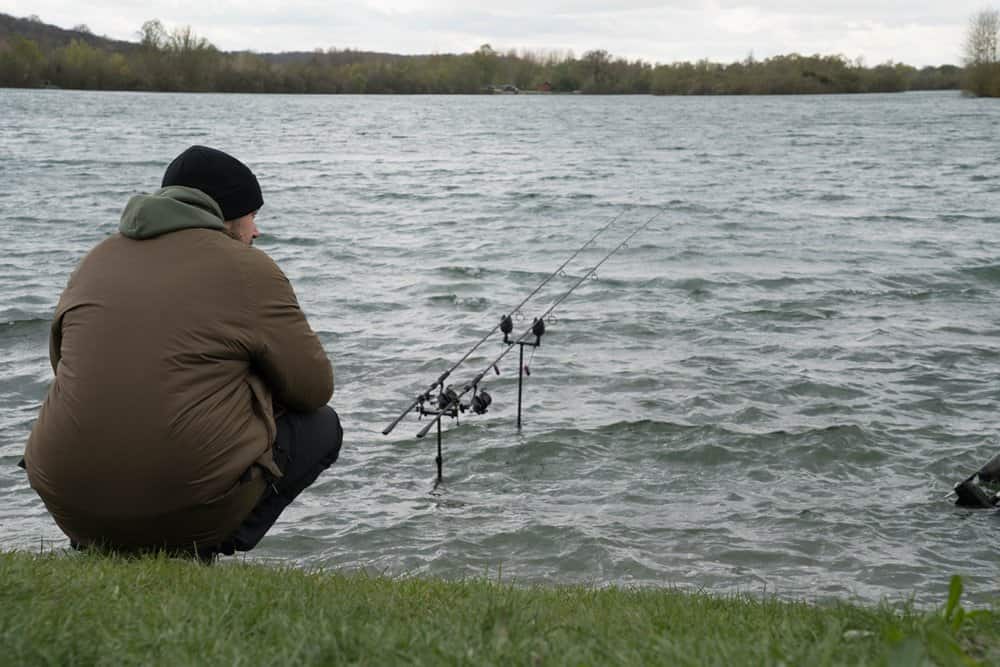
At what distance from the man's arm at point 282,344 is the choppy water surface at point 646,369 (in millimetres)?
575

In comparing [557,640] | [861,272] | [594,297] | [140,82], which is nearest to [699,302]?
[594,297]

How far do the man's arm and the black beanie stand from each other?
0.46m

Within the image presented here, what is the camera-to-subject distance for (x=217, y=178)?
464 centimetres

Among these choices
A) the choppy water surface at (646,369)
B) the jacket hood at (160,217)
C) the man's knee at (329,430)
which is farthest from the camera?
the choppy water surface at (646,369)

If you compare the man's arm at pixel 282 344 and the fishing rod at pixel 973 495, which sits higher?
the man's arm at pixel 282 344

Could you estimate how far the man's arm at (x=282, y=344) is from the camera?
419 centimetres

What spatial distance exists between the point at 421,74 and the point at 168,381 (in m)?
132

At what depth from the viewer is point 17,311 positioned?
1304cm

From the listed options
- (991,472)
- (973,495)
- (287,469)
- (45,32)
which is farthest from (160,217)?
(45,32)

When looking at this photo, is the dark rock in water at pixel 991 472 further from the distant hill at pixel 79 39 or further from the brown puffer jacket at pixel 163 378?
the distant hill at pixel 79 39

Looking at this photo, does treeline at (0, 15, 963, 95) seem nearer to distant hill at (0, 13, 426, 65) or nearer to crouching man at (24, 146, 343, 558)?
distant hill at (0, 13, 426, 65)

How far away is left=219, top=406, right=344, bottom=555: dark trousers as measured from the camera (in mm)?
4535

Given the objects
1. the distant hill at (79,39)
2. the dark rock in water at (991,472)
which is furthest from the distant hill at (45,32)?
the dark rock in water at (991,472)

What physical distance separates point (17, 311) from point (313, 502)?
22.8 ft
